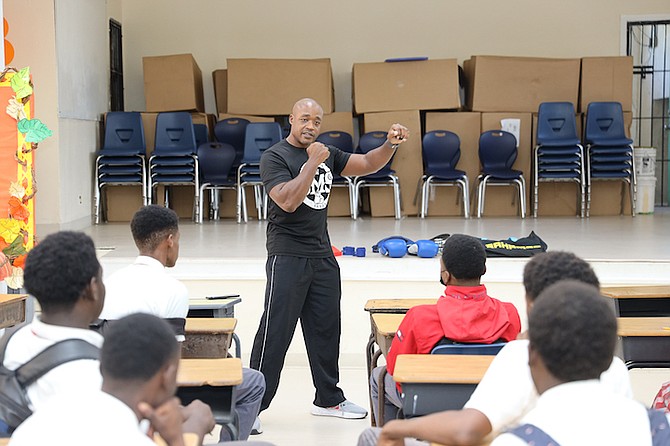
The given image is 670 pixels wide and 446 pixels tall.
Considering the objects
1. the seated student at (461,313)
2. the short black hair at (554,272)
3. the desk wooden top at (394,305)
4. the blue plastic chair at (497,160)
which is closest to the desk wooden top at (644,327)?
the seated student at (461,313)

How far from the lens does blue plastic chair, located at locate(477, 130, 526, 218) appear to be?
8.94 metres

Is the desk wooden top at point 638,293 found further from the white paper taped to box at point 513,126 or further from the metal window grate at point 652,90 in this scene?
the metal window grate at point 652,90

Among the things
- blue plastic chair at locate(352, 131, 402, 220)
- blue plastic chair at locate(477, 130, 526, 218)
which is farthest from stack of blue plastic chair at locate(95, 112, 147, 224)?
blue plastic chair at locate(477, 130, 526, 218)

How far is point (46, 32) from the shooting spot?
7.49 m

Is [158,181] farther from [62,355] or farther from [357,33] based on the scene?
[62,355]

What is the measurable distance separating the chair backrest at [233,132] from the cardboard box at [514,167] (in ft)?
8.23

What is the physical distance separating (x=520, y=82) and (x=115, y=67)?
14.4 feet

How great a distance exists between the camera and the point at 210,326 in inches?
124

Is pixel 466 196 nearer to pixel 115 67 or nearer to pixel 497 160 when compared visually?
pixel 497 160

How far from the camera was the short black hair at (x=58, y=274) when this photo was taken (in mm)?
1829

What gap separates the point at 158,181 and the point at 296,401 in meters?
4.74

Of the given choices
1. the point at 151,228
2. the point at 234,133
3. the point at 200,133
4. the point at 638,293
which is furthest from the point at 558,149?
the point at 151,228

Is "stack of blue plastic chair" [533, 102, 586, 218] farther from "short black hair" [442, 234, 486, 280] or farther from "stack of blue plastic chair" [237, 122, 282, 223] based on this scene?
"short black hair" [442, 234, 486, 280]

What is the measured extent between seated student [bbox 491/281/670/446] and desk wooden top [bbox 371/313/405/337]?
1.60 m
